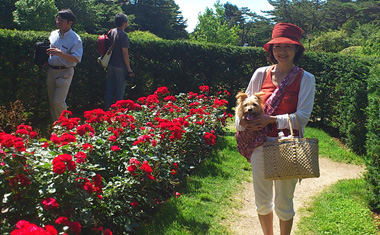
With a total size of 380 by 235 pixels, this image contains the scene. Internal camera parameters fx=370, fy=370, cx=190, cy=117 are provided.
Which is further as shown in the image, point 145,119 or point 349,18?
point 349,18

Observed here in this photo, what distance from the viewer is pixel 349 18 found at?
51000 mm

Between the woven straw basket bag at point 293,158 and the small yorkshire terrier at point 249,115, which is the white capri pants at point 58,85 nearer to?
the small yorkshire terrier at point 249,115

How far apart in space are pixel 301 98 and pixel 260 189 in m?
0.81

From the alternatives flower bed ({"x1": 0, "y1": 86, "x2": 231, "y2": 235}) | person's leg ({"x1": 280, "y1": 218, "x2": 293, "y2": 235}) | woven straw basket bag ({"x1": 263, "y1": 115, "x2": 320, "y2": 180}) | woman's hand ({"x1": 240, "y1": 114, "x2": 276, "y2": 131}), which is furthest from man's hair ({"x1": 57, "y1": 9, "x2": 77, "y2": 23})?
person's leg ({"x1": 280, "y1": 218, "x2": 293, "y2": 235})

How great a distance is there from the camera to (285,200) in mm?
3025

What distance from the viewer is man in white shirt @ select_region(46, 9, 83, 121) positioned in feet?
18.2

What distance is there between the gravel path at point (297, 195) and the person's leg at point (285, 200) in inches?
33.0

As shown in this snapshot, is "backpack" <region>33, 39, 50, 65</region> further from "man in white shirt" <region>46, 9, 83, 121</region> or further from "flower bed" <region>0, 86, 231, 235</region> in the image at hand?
"flower bed" <region>0, 86, 231, 235</region>

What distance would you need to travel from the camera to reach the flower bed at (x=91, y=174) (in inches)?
97.5

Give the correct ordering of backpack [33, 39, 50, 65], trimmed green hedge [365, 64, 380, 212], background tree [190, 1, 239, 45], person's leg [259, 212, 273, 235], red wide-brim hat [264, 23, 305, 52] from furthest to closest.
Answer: background tree [190, 1, 239, 45] < backpack [33, 39, 50, 65] < trimmed green hedge [365, 64, 380, 212] < person's leg [259, 212, 273, 235] < red wide-brim hat [264, 23, 305, 52]

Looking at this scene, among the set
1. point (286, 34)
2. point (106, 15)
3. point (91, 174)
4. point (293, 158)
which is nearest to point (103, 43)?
point (91, 174)

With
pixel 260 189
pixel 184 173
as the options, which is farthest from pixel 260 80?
pixel 184 173

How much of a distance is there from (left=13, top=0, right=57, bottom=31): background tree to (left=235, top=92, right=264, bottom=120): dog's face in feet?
103

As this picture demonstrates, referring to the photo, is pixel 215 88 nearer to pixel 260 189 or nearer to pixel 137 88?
pixel 137 88
